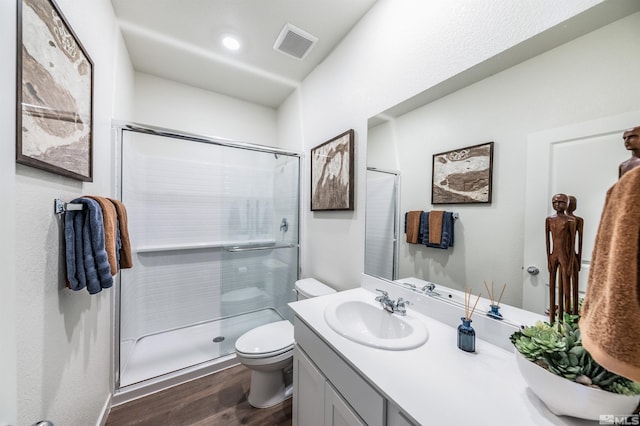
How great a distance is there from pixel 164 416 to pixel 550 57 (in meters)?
2.59

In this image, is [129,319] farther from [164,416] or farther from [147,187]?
[147,187]

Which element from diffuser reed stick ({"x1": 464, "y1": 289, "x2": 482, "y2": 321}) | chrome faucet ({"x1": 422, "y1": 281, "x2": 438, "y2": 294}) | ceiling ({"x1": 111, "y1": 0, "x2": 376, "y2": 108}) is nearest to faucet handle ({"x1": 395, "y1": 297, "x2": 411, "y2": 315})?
chrome faucet ({"x1": 422, "y1": 281, "x2": 438, "y2": 294})

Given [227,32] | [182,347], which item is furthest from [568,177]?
[182,347]

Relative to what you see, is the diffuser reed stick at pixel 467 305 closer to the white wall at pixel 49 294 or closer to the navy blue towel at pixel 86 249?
the white wall at pixel 49 294

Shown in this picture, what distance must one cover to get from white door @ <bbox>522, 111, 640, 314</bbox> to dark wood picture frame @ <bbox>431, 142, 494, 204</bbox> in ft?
0.44

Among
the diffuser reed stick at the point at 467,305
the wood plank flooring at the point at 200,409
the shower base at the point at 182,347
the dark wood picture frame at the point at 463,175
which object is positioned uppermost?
the dark wood picture frame at the point at 463,175

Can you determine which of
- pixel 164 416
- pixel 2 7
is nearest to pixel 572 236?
pixel 2 7

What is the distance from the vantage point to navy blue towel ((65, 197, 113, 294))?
880 mm

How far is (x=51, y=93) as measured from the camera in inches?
30.9

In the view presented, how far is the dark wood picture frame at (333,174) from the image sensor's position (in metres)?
1.62

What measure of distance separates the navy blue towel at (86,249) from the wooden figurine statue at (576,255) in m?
1.61

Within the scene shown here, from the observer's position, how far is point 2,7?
52cm

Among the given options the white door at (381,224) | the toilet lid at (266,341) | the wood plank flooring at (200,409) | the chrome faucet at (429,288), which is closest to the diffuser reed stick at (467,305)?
the chrome faucet at (429,288)

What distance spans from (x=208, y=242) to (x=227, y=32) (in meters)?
1.84
